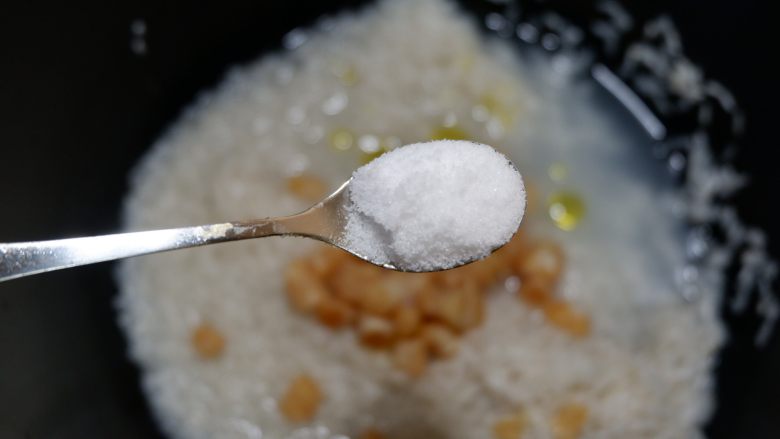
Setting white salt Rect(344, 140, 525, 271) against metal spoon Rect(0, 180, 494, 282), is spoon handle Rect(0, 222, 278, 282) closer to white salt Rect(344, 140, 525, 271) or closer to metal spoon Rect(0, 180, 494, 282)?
metal spoon Rect(0, 180, 494, 282)

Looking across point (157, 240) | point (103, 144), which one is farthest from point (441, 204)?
point (103, 144)

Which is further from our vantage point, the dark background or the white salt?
the dark background

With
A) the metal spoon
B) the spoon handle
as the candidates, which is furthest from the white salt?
the spoon handle

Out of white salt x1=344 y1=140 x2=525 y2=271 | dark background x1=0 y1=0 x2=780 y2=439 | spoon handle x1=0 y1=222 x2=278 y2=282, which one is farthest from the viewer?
dark background x1=0 y1=0 x2=780 y2=439

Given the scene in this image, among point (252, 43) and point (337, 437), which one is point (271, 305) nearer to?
point (337, 437)

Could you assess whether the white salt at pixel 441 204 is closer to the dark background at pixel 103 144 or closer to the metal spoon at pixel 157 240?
the metal spoon at pixel 157 240

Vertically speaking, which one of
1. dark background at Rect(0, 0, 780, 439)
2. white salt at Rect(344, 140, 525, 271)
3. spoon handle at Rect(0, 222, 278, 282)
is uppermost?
white salt at Rect(344, 140, 525, 271)

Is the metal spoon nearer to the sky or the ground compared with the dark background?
nearer to the sky

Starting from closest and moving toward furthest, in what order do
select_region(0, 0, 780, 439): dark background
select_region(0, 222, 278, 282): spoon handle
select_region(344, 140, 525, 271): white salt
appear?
select_region(0, 222, 278, 282): spoon handle
select_region(344, 140, 525, 271): white salt
select_region(0, 0, 780, 439): dark background

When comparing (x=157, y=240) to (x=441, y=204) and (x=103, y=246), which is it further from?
(x=441, y=204)
